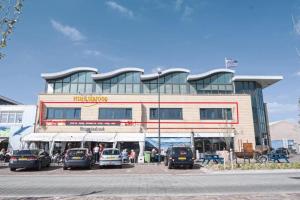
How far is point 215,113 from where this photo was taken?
33000 mm

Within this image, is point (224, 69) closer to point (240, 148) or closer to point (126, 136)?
point (240, 148)

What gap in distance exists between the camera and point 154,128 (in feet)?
105

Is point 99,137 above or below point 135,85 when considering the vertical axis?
below

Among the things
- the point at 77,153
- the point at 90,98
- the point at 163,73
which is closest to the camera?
the point at 77,153

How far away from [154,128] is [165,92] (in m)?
6.02

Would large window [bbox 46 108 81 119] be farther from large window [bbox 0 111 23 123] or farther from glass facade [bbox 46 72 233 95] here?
glass facade [bbox 46 72 233 95]

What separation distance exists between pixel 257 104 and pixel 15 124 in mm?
28948

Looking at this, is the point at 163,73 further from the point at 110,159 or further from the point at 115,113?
the point at 110,159

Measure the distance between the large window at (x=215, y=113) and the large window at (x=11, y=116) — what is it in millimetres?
20091

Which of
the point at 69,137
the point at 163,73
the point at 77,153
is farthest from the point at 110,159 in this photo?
the point at 163,73

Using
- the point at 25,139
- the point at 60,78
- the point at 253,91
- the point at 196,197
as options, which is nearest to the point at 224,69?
the point at 253,91

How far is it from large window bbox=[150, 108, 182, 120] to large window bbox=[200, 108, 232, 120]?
101 inches

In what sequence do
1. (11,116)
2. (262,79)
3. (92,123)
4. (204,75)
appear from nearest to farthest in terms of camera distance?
1. (92,123)
2. (11,116)
3. (204,75)
4. (262,79)

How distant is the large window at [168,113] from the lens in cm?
3259
